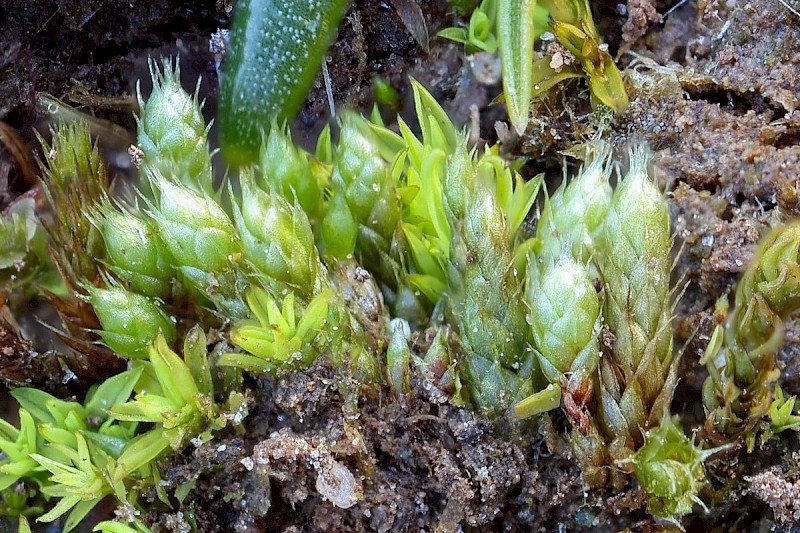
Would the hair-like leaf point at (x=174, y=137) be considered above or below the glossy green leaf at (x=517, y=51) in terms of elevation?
below

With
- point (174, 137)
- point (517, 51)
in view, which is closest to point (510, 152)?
point (517, 51)

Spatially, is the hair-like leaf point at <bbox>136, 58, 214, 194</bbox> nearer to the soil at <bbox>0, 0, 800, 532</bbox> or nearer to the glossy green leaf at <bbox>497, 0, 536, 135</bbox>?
the soil at <bbox>0, 0, 800, 532</bbox>

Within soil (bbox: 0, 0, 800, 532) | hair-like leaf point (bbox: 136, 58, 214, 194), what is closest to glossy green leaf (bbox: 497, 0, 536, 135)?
soil (bbox: 0, 0, 800, 532)

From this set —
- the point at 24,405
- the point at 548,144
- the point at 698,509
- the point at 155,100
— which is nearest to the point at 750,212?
the point at 548,144

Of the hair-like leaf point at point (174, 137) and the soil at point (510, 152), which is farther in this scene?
the hair-like leaf point at point (174, 137)

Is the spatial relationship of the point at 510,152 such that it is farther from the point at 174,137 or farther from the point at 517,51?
the point at 174,137

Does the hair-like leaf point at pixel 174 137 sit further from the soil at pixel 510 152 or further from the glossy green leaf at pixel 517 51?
the glossy green leaf at pixel 517 51

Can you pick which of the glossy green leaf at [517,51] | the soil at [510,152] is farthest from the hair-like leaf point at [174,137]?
the glossy green leaf at [517,51]

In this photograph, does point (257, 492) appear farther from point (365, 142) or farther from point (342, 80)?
point (342, 80)
